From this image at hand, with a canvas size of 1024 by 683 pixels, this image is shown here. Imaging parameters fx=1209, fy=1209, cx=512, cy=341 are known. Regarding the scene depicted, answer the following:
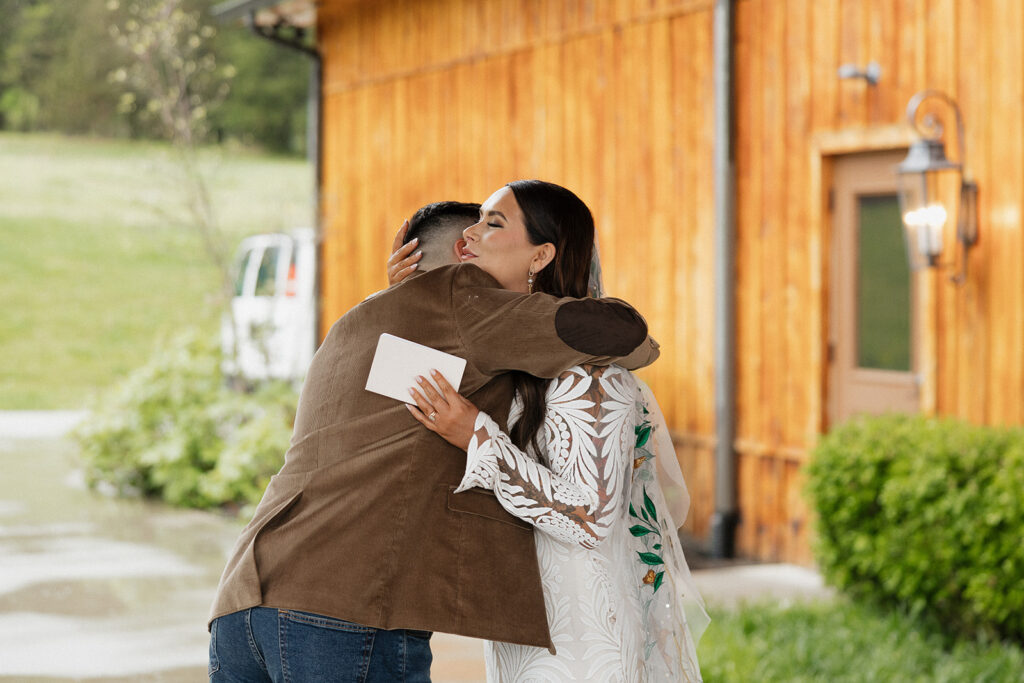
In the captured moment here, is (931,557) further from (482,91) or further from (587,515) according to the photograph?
(482,91)

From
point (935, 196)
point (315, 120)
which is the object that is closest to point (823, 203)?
point (935, 196)

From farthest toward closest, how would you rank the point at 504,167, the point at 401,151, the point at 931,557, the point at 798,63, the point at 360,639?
the point at 401,151 → the point at 504,167 → the point at 798,63 → the point at 931,557 → the point at 360,639

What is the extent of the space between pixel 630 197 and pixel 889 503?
363cm

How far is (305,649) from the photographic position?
2.06 m

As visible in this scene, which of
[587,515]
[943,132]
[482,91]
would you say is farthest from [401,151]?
[587,515]

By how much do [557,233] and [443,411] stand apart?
17.4 inches

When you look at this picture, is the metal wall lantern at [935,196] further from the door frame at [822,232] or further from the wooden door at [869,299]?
the door frame at [822,232]

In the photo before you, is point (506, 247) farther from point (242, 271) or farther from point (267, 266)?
point (242, 271)

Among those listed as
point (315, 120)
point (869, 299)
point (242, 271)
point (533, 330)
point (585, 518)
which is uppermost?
point (315, 120)

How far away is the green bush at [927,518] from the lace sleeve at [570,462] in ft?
11.2

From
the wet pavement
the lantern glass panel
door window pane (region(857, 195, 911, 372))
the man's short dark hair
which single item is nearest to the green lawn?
the wet pavement

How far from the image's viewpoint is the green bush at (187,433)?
9.27m

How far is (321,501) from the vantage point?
2109 mm

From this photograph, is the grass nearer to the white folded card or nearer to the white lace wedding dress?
the white lace wedding dress
